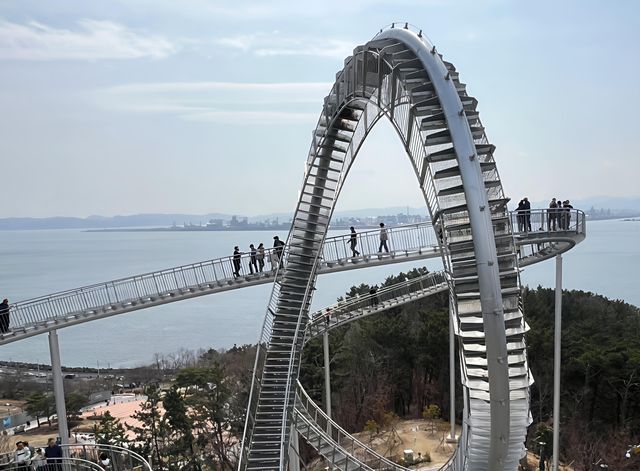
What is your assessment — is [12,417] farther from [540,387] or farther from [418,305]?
[540,387]

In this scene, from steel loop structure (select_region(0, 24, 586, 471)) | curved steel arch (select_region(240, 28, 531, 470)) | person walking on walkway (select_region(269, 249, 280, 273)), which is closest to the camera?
curved steel arch (select_region(240, 28, 531, 470))

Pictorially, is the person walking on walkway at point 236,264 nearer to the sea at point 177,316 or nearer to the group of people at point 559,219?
the group of people at point 559,219

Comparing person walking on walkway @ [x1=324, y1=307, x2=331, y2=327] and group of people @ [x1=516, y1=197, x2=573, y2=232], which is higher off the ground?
group of people @ [x1=516, y1=197, x2=573, y2=232]

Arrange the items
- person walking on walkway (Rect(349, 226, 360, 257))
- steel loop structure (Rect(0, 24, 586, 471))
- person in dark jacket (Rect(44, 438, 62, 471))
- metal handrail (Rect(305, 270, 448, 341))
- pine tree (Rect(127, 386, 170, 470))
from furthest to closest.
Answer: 1. pine tree (Rect(127, 386, 170, 470))
2. metal handrail (Rect(305, 270, 448, 341))
3. person walking on walkway (Rect(349, 226, 360, 257))
4. person in dark jacket (Rect(44, 438, 62, 471))
5. steel loop structure (Rect(0, 24, 586, 471))

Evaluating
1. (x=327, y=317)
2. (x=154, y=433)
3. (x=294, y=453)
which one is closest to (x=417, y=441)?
(x=327, y=317)

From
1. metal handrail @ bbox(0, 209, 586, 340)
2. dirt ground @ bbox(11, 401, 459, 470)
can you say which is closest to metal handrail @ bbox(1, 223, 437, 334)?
metal handrail @ bbox(0, 209, 586, 340)

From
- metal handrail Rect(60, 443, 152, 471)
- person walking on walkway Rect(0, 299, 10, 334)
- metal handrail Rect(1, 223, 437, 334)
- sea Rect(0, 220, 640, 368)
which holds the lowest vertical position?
sea Rect(0, 220, 640, 368)

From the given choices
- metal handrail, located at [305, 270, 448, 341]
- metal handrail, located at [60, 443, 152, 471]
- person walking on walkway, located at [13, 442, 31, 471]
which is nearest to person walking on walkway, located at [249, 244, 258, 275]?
metal handrail, located at [305, 270, 448, 341]

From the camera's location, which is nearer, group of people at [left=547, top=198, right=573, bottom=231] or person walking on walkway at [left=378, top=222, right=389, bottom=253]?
group of people at [left=547, top=198, right=573, bottom=231]

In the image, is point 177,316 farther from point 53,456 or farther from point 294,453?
point 53,456

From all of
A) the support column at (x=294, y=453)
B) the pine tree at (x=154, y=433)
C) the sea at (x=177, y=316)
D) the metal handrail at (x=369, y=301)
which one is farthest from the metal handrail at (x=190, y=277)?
the sea at (x=177, y=316)

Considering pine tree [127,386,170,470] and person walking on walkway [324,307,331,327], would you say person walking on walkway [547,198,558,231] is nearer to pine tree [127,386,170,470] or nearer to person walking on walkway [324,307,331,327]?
person walking on walkway [324,307,331,327]
